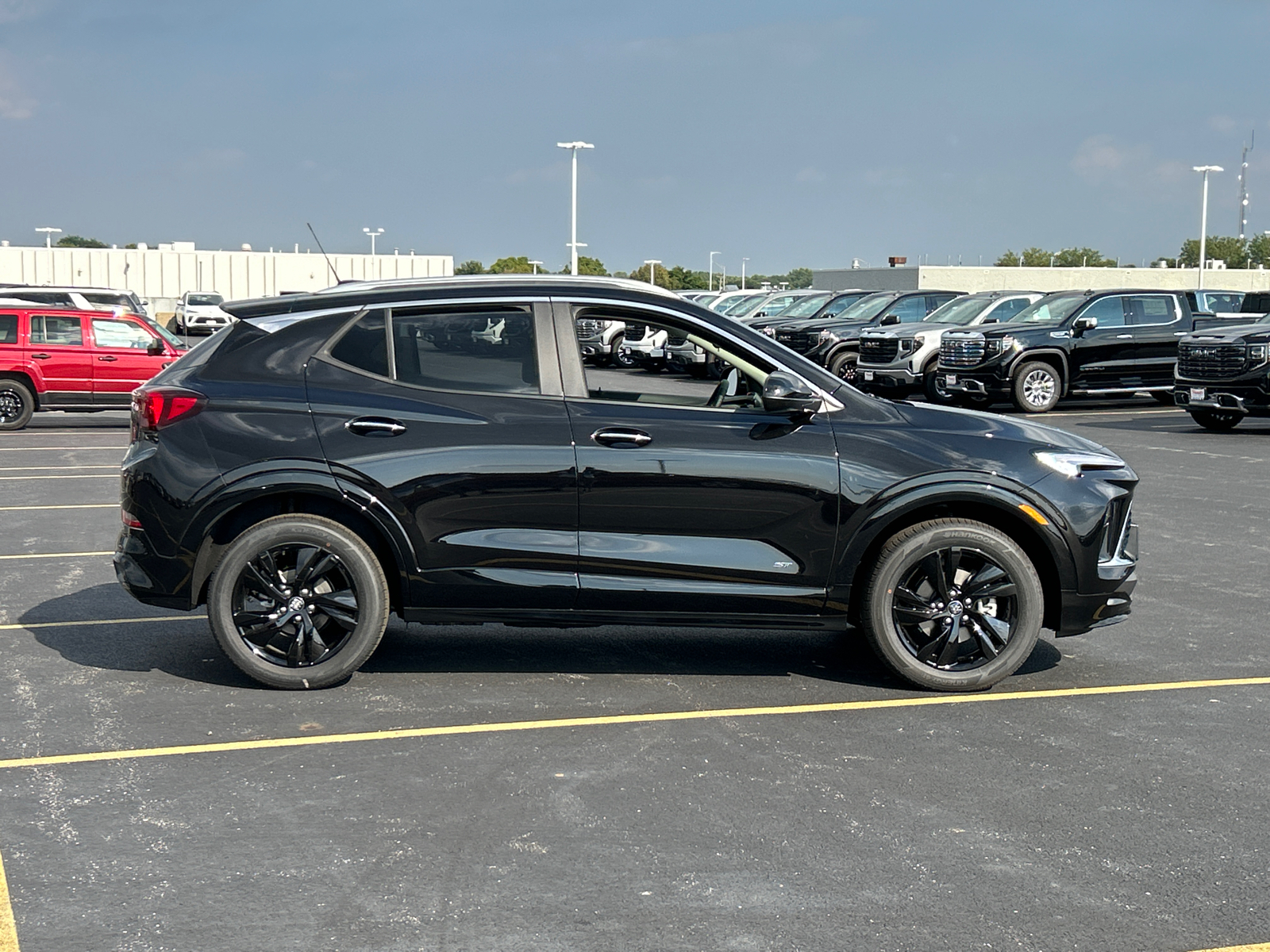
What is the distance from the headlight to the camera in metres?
6.45

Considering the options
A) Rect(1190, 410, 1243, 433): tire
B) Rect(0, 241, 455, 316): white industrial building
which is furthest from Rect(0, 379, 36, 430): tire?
Rect(0, 241, 455, 316): white industrial building

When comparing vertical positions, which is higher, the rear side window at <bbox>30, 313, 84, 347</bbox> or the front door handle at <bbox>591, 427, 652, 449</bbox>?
the rear side window at <bbox>30, 313, 84, 347</bbox>

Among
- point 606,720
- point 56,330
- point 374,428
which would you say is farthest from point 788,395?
point 56,330

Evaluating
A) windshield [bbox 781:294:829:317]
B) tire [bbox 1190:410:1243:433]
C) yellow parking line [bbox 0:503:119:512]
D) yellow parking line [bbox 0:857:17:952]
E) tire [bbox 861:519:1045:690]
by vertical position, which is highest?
windshield [bbox 781:294:829:317]

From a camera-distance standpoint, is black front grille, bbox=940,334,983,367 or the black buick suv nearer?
the black buick suv

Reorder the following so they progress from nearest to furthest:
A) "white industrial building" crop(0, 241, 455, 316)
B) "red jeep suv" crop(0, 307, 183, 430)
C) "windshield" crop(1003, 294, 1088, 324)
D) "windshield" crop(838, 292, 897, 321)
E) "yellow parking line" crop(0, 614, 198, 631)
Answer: "yellow parking line" crop(0, 614, 198, 631), "red jeep suv" crop(0, 307, 183, 430), "windshield" crop(1003, 294, 1088, 324), "windshield" crop(838, 292, 897, 321), "white industrial building" crop(0, 241, 455, 316)

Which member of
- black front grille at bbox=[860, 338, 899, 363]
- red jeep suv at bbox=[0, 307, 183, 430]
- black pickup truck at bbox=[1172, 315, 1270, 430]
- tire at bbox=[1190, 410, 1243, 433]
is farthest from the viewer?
black front grille at bbox=[860, 338, 899, 363]

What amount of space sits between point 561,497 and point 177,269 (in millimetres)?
98041

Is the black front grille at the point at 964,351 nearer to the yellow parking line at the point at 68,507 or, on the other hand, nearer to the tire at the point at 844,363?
the tire at the point at 844,363

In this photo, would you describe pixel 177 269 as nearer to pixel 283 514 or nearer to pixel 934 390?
pixel 934 390

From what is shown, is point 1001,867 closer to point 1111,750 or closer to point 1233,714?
point 1111,750

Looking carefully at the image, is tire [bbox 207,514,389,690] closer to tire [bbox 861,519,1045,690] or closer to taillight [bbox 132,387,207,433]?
taillight [bbox 132,387,207,433]

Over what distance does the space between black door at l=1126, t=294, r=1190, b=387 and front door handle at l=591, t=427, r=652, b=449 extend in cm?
1986

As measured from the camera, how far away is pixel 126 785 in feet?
16.8
